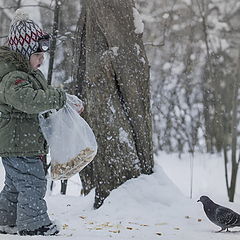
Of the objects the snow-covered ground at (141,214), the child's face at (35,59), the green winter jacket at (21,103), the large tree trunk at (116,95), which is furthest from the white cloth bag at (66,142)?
the large tree trunk at (116,95)

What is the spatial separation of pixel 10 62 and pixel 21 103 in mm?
340

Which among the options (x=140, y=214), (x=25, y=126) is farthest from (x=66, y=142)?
(x=140, y=214)

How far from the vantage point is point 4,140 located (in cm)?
340

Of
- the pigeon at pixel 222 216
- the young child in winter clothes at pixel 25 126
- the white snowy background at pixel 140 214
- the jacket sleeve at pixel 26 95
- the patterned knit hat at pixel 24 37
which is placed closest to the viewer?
the jacket sleeve at pixel 26 95

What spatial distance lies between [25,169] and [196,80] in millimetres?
11270

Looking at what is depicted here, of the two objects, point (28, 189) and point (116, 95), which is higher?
point (116, 95)

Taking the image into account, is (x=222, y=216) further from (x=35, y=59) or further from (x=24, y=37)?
(x=24, y=37)

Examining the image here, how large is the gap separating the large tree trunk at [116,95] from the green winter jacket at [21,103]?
1.19 m

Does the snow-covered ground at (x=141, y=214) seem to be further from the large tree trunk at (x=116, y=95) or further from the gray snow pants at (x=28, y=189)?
the gray snow pants at (x=28, y=189)

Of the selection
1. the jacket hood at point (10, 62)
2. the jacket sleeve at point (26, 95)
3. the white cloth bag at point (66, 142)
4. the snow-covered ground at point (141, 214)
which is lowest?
the snow-covered ground at point (141, 214)

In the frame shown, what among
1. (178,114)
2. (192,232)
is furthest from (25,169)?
(178,114)

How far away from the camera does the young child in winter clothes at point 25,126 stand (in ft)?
11.0

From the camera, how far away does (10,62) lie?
3406mm

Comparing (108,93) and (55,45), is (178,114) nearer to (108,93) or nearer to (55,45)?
(55,45)
